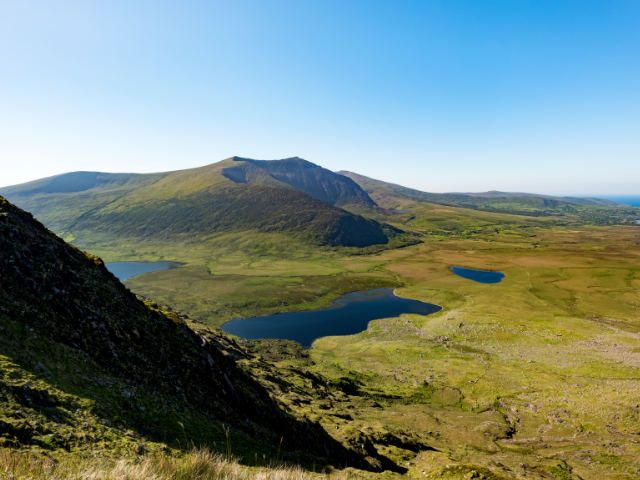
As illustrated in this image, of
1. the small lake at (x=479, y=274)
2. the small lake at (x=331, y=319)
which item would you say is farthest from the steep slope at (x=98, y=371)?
the small lake at (x=479, y=274)

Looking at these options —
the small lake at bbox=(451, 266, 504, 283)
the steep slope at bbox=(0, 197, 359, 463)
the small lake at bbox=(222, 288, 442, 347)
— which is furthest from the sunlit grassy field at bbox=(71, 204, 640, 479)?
the steep slope at bbox=(0, 197, 359, 463)

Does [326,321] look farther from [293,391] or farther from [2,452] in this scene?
[2,452]

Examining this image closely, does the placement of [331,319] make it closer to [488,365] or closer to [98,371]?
[488,365]

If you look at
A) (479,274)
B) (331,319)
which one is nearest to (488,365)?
(331,319)

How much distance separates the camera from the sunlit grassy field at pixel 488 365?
42384 mm

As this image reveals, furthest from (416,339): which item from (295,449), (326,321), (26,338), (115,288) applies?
(26,338)

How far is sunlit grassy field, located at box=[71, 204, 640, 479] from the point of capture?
4238 cm

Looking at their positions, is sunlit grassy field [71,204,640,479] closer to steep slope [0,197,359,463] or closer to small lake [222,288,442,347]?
small lake [222,288,442,347]

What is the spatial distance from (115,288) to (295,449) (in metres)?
22.3

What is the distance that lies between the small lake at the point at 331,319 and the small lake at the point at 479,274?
5131cm

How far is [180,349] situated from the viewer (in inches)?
1225

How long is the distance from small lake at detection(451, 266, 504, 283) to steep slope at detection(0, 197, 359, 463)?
161 m

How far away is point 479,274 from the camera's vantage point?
605 ft

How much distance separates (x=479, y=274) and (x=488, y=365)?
379 feet
